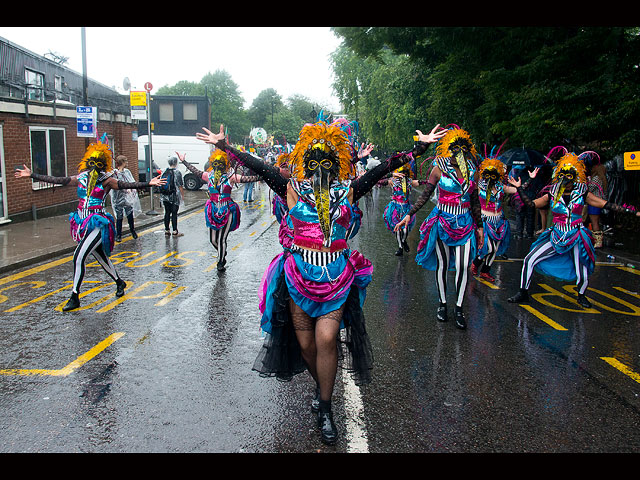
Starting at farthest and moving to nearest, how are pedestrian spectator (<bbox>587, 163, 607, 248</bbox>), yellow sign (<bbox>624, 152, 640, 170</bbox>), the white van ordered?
the white van, pedestrian spectator (<bbox>587, 163, 607, 248</bbox>), yellow sign (<bbox>624, 152, 640, 170</bbox>)

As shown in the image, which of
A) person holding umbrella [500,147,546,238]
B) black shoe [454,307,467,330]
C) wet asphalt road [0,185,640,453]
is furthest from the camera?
person holding umbrella [500,147,546,238]

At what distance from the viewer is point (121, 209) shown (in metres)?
12.6

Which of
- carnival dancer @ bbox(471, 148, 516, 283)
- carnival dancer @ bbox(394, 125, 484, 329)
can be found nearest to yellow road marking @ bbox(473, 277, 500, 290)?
carnival dancer @ bbox(471, 148, 516, 283)

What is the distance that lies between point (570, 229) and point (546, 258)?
1.66 ft

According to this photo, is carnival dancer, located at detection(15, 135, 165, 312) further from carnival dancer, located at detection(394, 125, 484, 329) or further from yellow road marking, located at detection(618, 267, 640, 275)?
yellow road marking, located at detection(618, 267, 640, 275)

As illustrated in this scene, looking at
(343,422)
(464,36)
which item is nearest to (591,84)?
(464,36)

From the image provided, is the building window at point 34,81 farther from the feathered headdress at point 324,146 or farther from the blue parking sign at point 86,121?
the feathered headdress at point 324,146

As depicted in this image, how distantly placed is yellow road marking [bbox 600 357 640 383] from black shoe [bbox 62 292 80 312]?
5.92m

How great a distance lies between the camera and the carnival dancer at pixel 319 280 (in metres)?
3.73

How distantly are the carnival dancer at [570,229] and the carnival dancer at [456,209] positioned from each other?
1360mm

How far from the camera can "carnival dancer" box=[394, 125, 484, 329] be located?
6.36m

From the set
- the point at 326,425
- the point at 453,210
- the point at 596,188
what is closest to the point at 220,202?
the point at 453,210

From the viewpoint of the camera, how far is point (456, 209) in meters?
6.37
